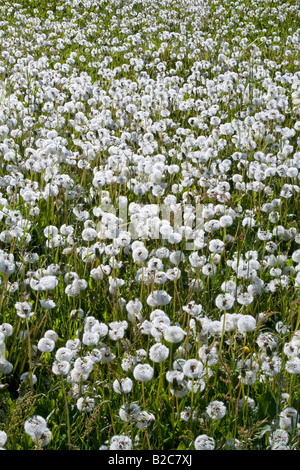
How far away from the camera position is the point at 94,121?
4496 millimetres

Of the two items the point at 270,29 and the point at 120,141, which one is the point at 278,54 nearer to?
the point at 270,29

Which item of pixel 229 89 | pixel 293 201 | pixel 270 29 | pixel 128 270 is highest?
pixel 270 29

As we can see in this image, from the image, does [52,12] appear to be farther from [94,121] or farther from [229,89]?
[94,121]

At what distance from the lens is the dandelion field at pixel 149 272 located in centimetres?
201

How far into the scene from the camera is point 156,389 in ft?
7.44

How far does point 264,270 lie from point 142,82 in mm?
3442

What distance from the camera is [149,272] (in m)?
2.53

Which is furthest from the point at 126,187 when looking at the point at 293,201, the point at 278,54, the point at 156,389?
the point at 278,54

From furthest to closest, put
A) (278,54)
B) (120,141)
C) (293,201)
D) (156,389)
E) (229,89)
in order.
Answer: (278,54)
(229,89)
(120,141)
(293,201)
(156,389)

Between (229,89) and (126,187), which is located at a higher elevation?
(229,89)

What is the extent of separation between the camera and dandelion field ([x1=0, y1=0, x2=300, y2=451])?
2006 mm

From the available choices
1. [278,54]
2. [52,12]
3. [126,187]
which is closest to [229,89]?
[126,187]

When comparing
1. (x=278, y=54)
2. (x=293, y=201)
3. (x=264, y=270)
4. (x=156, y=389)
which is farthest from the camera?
(x=278, y=54)
